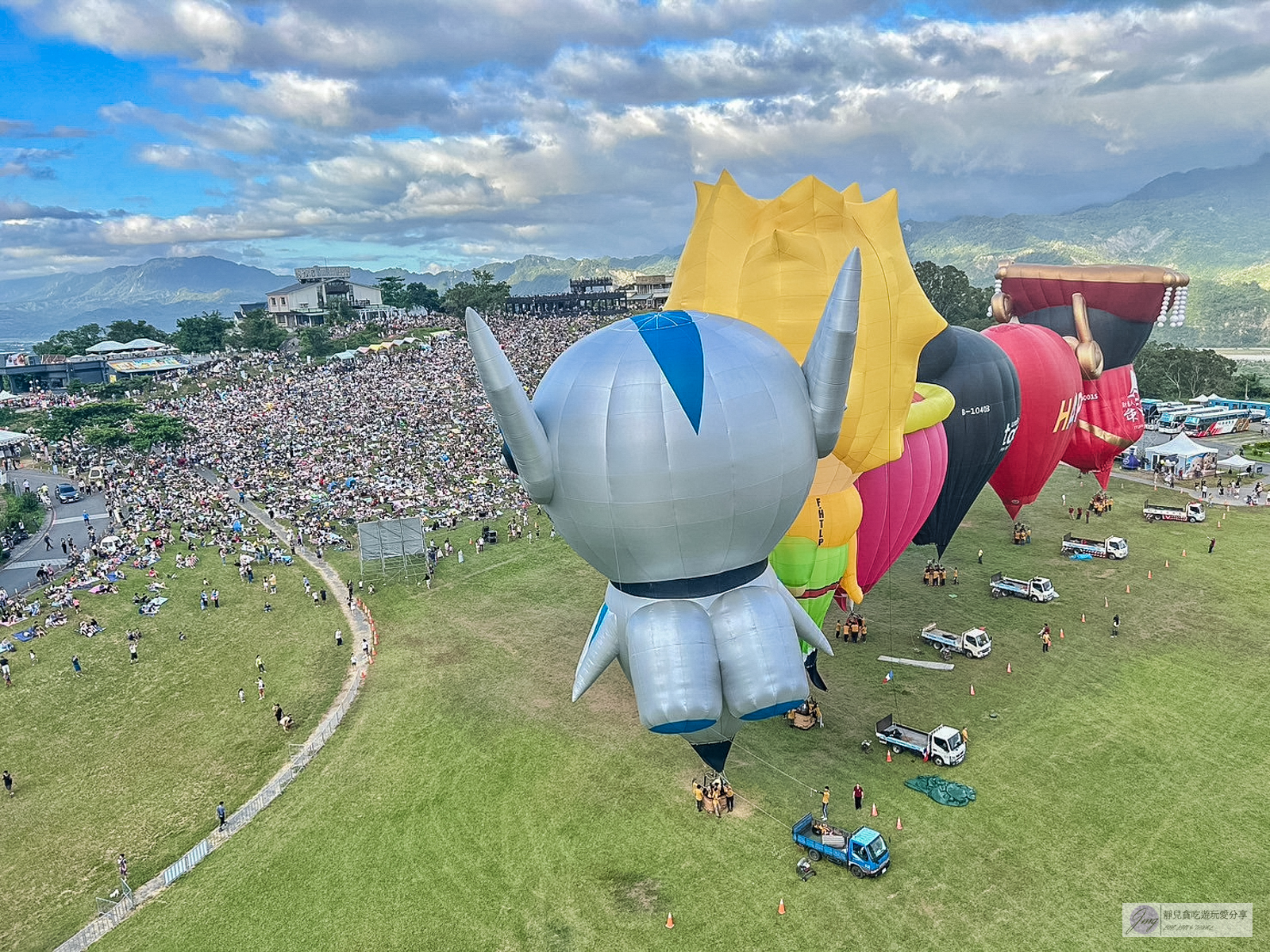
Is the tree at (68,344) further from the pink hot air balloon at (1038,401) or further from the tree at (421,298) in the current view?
the pink hot air balloon at (1038,401)

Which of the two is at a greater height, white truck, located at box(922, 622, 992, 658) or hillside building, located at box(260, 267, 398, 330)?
hillside building, located at box(260, 267, 398, 330)

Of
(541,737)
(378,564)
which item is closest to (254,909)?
(541,737)

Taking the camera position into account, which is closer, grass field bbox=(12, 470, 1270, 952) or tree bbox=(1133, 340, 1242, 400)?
grass field bbox=(12, 470, 1270, 952)

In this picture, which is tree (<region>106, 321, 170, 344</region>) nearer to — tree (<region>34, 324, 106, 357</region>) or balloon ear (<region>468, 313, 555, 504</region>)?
tree (<region>34, 324, 106, 357</region>)

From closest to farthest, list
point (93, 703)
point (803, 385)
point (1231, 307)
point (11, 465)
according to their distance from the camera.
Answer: point (803, 385), point (93, 703), point (11, 465), point (1231, 307)

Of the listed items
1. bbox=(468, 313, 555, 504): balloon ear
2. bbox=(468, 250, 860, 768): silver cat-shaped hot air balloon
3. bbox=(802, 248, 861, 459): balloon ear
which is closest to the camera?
bbox=(468, 313, 555, 504): balloon ear

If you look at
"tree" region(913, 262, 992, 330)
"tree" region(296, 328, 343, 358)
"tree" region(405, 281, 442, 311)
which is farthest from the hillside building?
"tree" region(913, 262, 992, 330)

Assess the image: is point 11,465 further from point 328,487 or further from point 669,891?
point 669,891
